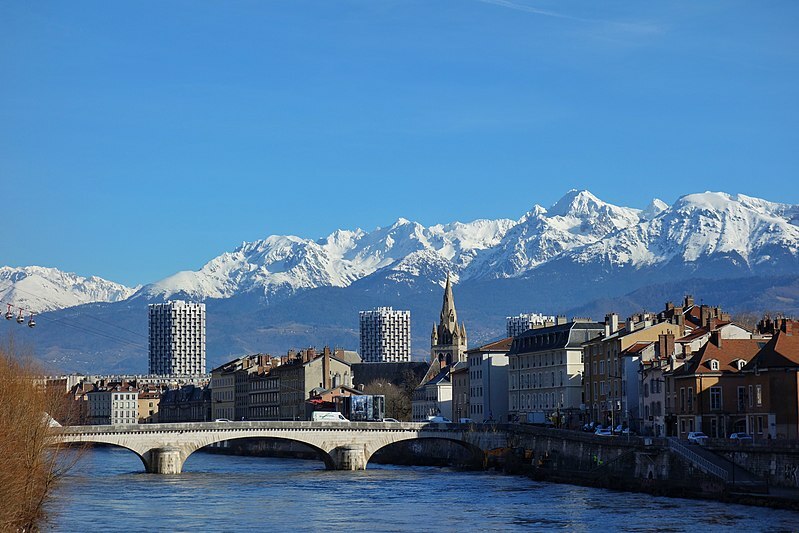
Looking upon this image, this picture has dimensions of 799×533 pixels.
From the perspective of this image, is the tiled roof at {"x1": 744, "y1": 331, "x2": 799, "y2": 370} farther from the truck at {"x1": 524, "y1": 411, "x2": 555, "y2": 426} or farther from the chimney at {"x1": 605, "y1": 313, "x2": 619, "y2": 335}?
the truck at {"x1": 524, "y1": 411, "x2": 555, "y2": 426}

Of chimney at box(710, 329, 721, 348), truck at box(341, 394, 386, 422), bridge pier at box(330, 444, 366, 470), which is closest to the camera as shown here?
chimney at box(710, 329, 721, 348)

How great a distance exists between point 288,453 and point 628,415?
6359 cm

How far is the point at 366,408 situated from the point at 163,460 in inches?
2444

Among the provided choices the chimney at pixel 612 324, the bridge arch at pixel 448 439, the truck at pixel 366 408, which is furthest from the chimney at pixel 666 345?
the truck at pixel 366 408

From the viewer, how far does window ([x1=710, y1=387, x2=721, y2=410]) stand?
98.7 metres

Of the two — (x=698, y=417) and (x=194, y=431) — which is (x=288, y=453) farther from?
(x=698, y=417)

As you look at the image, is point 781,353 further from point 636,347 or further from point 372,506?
point 636,347

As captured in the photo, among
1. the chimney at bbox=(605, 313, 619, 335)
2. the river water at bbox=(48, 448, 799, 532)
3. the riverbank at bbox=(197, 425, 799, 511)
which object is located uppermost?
the chimney at bbox=(605, 313, 619, 335)

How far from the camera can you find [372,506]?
91438mm

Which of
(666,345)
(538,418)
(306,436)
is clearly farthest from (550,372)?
(666,345)

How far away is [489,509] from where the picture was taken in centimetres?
8800


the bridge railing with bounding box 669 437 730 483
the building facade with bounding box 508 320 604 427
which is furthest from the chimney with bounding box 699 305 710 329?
the bridge railing with bounding box 669 437 730 483

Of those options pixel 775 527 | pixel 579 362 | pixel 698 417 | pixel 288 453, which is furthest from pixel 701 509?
pixel 288 453

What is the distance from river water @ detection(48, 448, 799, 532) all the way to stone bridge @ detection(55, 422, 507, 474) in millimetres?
2402
